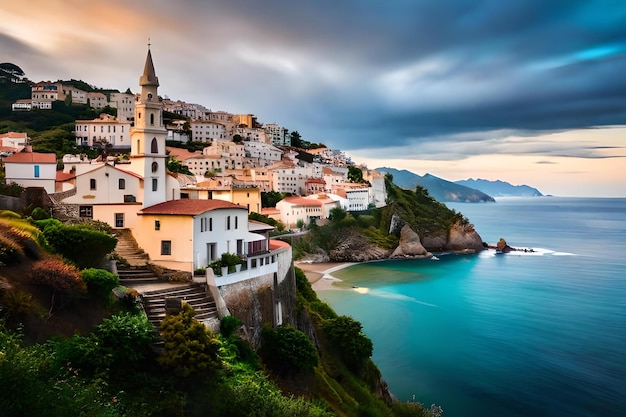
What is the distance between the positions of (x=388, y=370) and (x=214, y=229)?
54.4 feet

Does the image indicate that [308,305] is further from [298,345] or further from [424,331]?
[424,331]

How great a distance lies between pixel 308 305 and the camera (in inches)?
1078

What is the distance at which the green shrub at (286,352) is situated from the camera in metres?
17.2

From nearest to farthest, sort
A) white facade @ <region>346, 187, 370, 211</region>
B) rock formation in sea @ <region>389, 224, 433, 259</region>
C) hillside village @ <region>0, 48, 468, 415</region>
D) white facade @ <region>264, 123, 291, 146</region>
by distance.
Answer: hillside village @ <region>0, 48, 468, 415</region> → rock formation in sea @ <region>389, 224, 433, 259</region> → white facade @ <region>346, 187, 370, 211</region> → white facade @ <region>264, 123, 291, 146</region>

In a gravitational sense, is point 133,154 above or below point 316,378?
above

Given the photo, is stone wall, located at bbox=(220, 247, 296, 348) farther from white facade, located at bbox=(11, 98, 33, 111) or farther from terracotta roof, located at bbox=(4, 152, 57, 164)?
white facade, located at bbox=(11, 98, 33, 111)

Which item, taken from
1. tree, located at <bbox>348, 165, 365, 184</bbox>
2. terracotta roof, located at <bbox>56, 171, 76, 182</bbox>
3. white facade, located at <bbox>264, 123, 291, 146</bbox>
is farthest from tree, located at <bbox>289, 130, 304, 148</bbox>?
terracotta roof, located at <bbox>56, 171, 76, 182</bbox>

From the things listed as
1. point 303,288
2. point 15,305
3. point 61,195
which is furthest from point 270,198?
point 15,305

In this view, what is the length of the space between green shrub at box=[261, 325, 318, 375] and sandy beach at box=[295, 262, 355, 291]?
35.0 metres

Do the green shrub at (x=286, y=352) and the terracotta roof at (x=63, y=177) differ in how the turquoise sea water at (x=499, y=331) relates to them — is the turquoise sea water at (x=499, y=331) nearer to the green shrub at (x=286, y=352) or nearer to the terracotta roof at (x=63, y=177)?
the green shrub at (x=286, y=352)

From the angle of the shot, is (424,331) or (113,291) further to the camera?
(424,331)

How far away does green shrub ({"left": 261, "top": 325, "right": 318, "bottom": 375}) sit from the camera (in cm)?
1720

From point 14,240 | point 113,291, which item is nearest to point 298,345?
point 113,291

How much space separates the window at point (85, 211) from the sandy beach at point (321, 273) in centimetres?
3459
